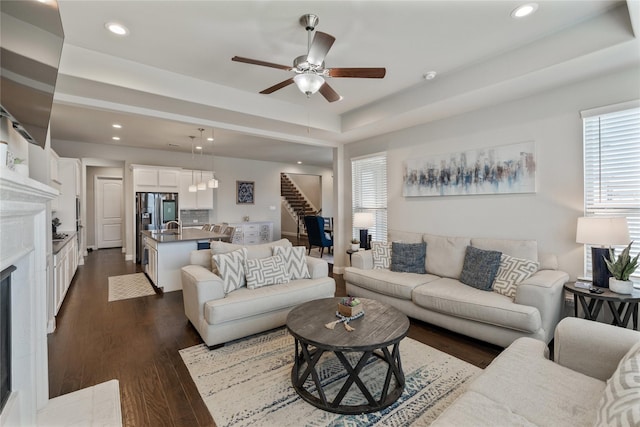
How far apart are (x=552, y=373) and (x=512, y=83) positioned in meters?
2.59

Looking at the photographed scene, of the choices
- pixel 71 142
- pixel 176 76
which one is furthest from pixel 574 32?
pixel 71 142

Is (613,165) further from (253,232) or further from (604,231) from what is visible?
(253,232)

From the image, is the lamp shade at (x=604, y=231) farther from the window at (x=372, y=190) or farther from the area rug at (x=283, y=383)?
the window at (x=372, y=190)

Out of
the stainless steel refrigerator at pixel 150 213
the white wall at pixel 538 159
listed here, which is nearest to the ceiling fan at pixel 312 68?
the white wall at pixel 538 159

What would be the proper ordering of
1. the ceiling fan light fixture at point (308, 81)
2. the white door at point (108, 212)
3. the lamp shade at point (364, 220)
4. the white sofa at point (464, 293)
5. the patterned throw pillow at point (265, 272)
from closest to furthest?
1. the ceiling fan light fixture at point (308, 81)
2. the white sofa at point (464, 293)
3. the patterned throw pillow at point (265, 272)
4. the lamp shade at point (364, 220)
5. the white door at point (108, 212)

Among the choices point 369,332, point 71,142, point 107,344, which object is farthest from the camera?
point 71,142

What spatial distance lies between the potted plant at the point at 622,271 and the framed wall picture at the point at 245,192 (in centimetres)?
773

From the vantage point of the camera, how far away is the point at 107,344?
2.78 meters

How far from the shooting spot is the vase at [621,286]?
231 cm

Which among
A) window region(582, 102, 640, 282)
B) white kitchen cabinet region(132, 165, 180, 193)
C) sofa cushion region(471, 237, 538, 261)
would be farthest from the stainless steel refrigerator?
window region(582, 102, 640, 282)

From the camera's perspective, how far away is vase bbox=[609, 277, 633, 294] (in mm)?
2307

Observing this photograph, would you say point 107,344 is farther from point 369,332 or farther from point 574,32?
point 574,32

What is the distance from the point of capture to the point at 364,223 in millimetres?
4691

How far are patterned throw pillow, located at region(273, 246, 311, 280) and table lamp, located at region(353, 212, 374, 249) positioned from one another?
4.80ft
